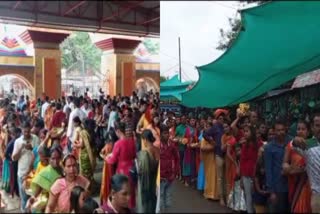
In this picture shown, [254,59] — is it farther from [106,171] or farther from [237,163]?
[106,171]

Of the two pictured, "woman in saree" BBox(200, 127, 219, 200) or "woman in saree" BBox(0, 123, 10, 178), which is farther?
"woman in saree" BBox(0, 123, 10, 178)

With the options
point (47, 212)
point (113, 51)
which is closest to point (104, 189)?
point (47, 212)

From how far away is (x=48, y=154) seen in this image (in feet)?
4.22

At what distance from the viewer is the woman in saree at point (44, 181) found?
1220 mm

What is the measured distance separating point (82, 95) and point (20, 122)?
33 cm

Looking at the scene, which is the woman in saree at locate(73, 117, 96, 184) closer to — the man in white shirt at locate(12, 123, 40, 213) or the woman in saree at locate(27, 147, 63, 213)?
the woman in saree at locate(27, 147, 63, 213)

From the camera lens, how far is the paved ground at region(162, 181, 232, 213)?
94cm

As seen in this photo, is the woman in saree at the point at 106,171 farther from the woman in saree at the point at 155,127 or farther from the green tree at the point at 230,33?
the green tree at the point at 230,33

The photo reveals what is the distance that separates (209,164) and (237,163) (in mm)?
83

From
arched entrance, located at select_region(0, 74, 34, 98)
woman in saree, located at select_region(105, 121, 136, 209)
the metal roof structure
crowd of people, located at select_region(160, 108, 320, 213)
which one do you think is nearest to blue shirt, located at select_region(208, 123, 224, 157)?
crowd of people, located at select_region(160, 108, 320, 213)

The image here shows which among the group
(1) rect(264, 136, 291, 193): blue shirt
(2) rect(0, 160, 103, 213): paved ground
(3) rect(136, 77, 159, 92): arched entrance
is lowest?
(2) rect(0, 160, 103, 213): paved ground

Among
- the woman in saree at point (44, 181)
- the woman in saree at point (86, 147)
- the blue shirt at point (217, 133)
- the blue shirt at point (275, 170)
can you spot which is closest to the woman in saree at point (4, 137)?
the woman in saree at point (44, 181)

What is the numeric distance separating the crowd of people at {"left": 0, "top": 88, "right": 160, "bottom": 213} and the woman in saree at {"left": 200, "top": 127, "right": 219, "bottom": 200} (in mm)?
142

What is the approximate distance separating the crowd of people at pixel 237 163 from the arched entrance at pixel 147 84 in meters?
0.14
